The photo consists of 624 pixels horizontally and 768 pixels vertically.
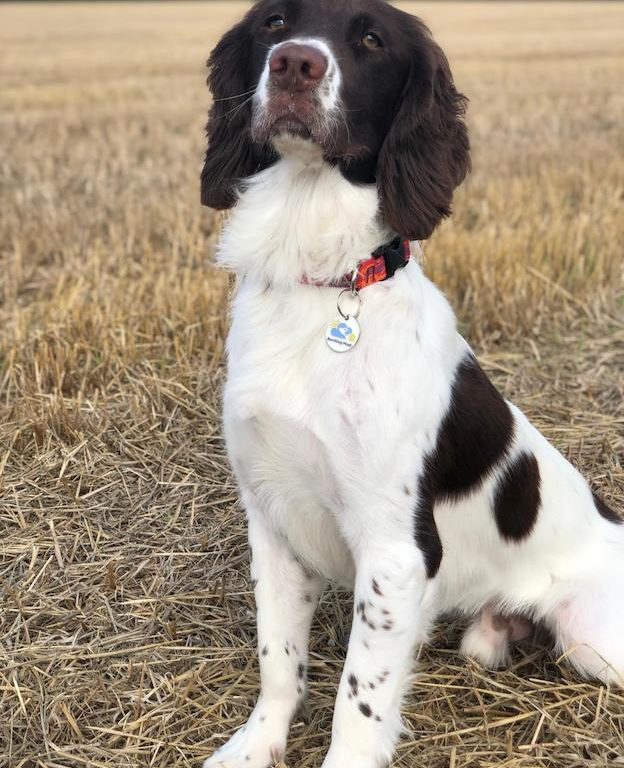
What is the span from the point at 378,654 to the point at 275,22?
66.9 inches

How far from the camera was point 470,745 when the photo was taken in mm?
2680

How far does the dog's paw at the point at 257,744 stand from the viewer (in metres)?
2.68

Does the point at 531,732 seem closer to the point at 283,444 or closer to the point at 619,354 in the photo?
the point at 283,444

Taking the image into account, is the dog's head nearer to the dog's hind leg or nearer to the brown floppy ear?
the brown floppy ear

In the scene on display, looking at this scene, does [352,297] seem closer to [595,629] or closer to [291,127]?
[291,127]

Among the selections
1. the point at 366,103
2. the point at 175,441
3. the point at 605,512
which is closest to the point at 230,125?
the point at 366,103

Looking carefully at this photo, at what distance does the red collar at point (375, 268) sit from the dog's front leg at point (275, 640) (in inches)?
27.7

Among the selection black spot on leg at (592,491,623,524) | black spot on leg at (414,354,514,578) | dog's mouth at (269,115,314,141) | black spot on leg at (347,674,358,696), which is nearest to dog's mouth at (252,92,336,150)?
dog's mouth at (269,115,314,141)

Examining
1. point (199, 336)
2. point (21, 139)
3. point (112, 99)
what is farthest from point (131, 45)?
point (199, 336)

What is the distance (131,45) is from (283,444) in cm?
2268

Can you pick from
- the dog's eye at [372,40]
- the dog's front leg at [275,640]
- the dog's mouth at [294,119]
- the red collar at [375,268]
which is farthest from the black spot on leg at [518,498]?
the dog's eye at [372,40]

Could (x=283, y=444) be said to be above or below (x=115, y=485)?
above

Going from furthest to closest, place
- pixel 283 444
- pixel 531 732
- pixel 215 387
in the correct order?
pixel 215 387 → pixel 531 732 → pixel 283 444

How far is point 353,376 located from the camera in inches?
97.7
